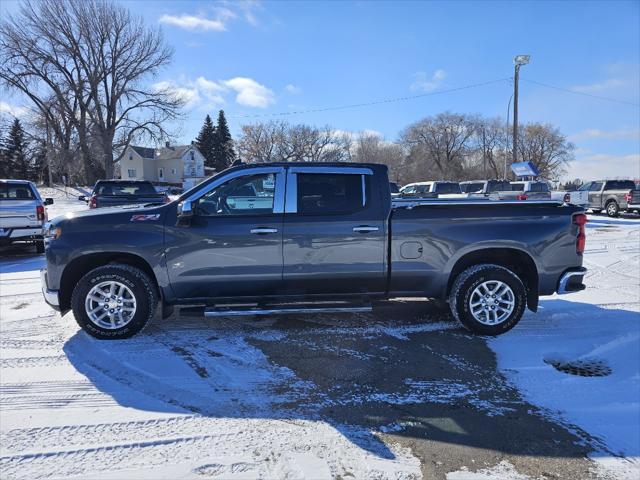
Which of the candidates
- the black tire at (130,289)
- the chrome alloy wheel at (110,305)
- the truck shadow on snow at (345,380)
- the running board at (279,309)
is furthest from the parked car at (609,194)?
→ the chrome alloy wheel at (110,305)

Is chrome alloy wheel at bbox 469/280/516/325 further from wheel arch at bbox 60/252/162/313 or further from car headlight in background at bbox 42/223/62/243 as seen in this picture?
car headlight in background at bbox 42/223/62/243

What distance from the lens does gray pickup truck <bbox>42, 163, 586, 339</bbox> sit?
454 centimetres

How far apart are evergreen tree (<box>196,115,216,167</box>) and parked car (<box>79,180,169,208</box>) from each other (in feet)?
233

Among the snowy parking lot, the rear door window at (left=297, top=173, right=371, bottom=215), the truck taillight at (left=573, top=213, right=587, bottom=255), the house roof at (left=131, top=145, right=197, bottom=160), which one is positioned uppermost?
the house roof at (left=131, top=145, right=197, bottom=160)

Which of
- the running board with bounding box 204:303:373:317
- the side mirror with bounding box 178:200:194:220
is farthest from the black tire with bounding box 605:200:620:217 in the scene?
the side mirror with bounding box 178:200:194:220

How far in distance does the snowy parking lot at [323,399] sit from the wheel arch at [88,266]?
20.5 inches

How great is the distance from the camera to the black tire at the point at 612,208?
21.9 m

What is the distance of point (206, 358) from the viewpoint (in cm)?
416

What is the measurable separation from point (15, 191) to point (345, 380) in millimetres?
10440

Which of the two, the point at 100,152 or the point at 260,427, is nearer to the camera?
the point at 260,427

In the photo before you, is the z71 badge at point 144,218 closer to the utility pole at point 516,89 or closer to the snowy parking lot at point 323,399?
the snowy parking lot at point 323,399

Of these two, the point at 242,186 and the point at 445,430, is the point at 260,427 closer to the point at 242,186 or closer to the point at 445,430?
the point at 445,430

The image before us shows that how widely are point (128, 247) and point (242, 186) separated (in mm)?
1388

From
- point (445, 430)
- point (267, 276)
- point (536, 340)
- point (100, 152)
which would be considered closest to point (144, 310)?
point (267, 276)
